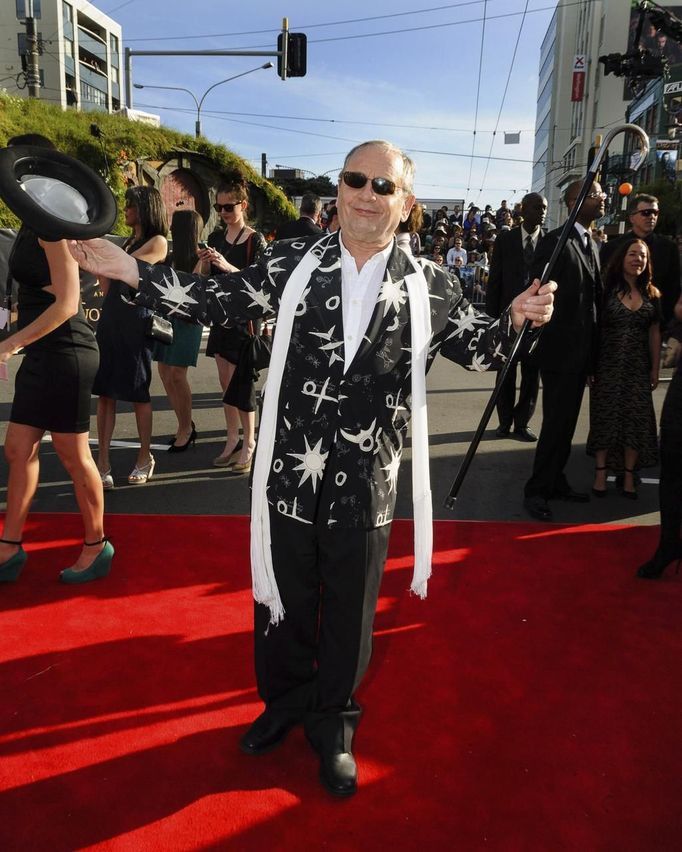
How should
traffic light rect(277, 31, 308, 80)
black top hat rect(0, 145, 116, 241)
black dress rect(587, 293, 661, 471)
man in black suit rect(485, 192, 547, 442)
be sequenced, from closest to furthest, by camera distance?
black top hat rect(0, 145, 116, 241) < black dress rect(587, 293, 661, 471) < man in black suit rect(485, 192, 547, 442) < traffic light rect(277, 31, 308, 80)

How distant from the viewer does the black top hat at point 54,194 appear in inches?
75.2

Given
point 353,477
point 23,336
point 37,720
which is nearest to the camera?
point 353,477

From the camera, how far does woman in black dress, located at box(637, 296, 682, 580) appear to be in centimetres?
353

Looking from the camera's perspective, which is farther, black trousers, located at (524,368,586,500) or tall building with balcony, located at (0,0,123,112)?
tall building with balcony, located at (0,0,123,112)

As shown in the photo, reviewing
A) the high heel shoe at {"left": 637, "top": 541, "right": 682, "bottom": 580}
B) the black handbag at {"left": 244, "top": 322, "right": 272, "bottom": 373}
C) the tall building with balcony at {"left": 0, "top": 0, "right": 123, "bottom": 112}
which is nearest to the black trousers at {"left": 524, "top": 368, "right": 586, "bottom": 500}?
the high heel shoe at {"left": 637, "top": 541, "right": 682, "bottom": 580}

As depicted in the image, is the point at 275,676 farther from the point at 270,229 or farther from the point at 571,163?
the point at 571,163

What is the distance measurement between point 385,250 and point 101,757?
1.85 m

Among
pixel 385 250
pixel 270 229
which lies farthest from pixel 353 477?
pixel 270 229

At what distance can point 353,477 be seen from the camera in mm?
2057

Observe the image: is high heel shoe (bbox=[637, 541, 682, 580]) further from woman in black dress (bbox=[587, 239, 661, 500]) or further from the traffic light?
the traffic light

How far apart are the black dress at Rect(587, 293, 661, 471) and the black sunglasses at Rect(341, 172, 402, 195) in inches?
121

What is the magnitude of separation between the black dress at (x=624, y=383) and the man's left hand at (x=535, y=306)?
109 inches

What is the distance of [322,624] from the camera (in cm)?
224

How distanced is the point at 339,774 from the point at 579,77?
221 feet
